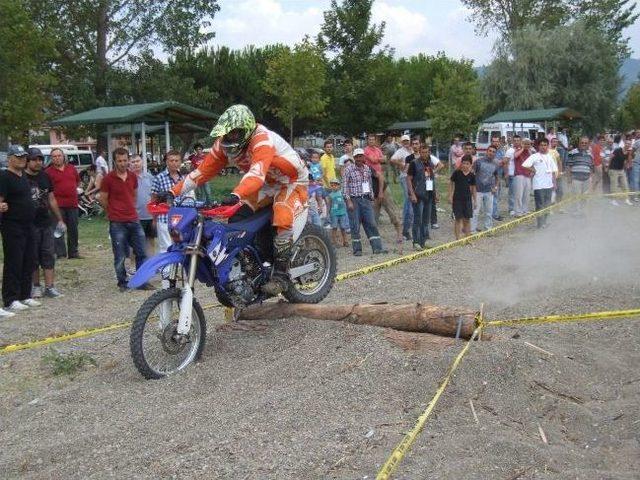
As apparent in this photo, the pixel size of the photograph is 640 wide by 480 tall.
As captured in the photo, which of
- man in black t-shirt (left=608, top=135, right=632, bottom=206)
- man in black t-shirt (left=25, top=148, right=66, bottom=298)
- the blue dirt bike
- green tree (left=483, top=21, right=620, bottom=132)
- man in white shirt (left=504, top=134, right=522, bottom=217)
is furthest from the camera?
green tree (left=483, top=21, right=620, bottom=132)

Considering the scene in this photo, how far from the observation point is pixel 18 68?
27.5m

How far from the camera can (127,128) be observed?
24891 millimetres

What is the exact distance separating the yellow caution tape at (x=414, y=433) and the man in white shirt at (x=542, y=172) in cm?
1150

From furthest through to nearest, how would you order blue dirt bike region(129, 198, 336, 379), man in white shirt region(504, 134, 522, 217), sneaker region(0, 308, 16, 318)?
man in white shirt region(504, 134, 522, 217) → sneaker region(0, 308, 16, 318) → blue dirt bike region(129, 198, 336, 379)

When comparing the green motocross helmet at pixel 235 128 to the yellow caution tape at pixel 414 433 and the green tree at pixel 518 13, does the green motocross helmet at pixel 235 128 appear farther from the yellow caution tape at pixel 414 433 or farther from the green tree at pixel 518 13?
the green tree at pixel 518 13

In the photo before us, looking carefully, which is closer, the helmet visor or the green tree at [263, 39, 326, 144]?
the helmet visor

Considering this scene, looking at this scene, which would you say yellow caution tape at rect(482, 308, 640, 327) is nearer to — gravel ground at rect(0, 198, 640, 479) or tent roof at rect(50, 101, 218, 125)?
gravel ground at rect(0, 198, 640, 479)

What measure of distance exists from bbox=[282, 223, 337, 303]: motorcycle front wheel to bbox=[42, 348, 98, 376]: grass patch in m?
1.96

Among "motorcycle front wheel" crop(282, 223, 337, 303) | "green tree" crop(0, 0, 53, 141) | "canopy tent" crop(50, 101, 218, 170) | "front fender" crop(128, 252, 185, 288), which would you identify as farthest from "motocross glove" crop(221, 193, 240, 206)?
"green tree" crop(0, 0, 53, 141)

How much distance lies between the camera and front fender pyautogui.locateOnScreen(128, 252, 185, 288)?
581 centimetres

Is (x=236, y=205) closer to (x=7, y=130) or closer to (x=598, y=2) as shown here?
(x=7, y=130)

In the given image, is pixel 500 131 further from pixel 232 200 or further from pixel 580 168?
pixel 232 200

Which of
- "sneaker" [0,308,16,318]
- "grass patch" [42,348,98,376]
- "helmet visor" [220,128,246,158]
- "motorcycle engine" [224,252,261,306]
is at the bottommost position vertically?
"grass patch" [42,348,98,376]

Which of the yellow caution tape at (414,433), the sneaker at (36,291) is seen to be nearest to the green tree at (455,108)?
the sneaker at (36,291)
